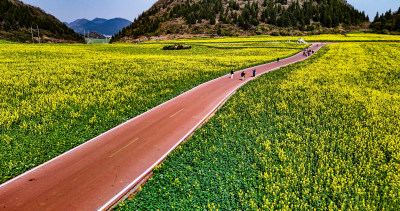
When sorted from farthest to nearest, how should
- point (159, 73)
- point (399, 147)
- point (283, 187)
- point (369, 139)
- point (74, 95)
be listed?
1. point (159, 73)
2. point (74, 95)
3. point (369, 139)
4. point (399, 147)
5. point (283, 187)

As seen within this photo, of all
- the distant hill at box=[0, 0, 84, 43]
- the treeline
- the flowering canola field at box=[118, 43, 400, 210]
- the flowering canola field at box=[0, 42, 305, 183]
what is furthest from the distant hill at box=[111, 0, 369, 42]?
the flowering canola field at box=[118, 43, 400, 210]

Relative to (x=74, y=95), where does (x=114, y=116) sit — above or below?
below

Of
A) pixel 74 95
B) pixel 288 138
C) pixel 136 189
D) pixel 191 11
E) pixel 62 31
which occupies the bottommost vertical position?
pixel 136 189

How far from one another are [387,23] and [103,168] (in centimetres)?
18343

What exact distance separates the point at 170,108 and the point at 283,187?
1260cm

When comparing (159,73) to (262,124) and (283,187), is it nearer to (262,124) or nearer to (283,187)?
(262,124)

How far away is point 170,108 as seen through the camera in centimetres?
1942

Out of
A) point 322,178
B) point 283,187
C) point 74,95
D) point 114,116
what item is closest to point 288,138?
point 322,178

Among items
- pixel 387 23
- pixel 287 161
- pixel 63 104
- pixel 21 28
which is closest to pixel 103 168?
pixel 287 161

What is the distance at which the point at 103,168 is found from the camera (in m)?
10.9

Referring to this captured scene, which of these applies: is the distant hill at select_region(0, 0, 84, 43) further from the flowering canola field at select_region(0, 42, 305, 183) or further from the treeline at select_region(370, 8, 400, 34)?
the treeline at select_region(370, 8, 400, 34)

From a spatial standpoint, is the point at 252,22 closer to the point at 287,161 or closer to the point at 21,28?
the point at 21,28

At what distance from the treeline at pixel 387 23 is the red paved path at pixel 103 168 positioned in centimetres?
15509

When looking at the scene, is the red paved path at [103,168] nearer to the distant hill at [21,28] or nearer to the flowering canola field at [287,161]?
the flowering canola field at [287,161]
